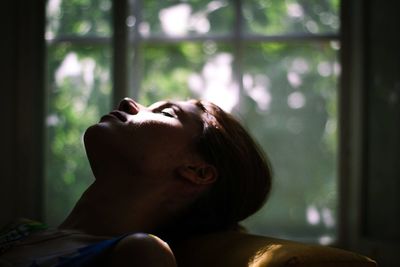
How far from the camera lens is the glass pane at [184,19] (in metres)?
4.08

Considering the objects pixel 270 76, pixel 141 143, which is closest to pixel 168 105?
pixel 141 143

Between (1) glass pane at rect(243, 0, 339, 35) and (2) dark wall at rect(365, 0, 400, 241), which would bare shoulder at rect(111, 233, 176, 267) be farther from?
(1) glass pane at rect(243, 0, 339, 35)

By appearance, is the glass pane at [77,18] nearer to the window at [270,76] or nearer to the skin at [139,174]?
the window at [270,76]

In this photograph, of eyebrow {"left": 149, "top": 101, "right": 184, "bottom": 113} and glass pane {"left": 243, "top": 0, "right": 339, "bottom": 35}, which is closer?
eyebrow {"left": 149, "top": 101, "right": 184, "bottom": 113}

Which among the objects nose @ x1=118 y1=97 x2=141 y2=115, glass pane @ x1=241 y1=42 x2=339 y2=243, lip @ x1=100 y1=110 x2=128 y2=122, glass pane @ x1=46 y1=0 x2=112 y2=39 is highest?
glass pane @ x1=46 y1=0 x2=112 y2=39

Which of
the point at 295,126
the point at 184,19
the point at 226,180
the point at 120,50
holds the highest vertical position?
the point at 184,19

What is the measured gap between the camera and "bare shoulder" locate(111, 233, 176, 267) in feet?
3.44

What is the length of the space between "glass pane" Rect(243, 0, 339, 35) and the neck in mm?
2860

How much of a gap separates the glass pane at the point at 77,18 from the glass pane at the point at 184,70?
0.53 metres

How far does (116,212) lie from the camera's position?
134cm

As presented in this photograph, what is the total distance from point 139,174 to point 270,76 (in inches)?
→ 111

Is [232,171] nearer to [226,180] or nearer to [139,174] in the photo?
[226,180]

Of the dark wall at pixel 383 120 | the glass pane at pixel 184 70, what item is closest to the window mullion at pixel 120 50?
the glass pane at pixel 184 70

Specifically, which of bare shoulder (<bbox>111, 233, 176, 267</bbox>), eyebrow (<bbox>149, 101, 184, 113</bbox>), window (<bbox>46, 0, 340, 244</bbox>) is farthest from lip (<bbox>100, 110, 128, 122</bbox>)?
window (<bbox>46, 0, 340, 244</bbox>)
